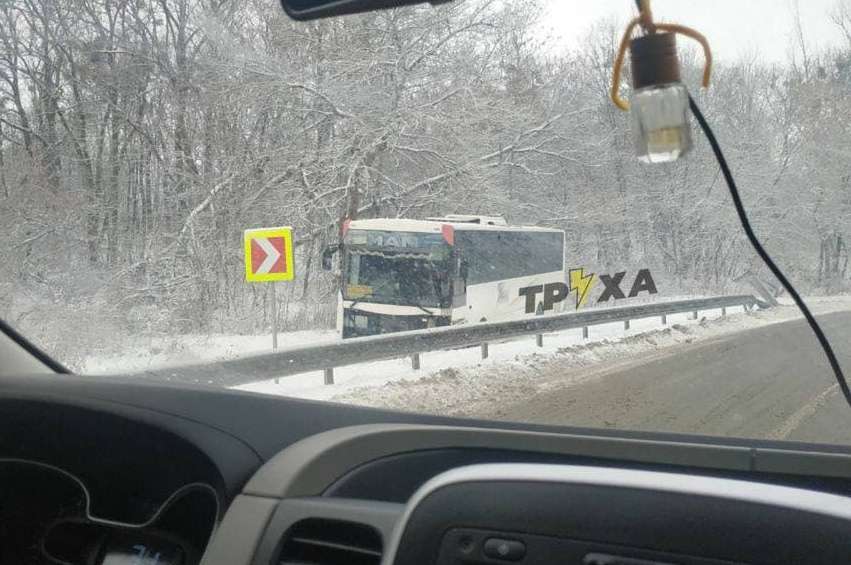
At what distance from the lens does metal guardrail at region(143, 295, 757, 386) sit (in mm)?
3389

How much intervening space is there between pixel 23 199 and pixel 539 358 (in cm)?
239

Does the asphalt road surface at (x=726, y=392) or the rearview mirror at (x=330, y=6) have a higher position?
the rearview mirror at (x=330, y=6)

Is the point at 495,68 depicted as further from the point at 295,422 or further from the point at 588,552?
the point at 588,552

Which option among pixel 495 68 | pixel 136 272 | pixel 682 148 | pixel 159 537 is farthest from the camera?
pixel 136 272

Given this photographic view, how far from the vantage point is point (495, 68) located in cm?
335

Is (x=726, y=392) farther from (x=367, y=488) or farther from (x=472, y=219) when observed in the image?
(x=367, y=488)

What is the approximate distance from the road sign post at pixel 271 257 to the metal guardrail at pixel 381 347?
0.12 m

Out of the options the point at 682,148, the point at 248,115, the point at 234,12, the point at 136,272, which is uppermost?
the point at 234,12

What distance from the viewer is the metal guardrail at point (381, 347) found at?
3.39 meters

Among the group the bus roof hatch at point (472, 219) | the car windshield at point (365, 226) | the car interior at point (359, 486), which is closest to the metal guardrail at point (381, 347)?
the car windshield at point (365, 226)

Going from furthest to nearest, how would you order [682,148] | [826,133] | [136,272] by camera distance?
1. [136,272]
2. [826,133]
3. [682,148]

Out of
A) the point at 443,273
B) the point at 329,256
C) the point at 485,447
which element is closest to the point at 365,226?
the point at 329,256

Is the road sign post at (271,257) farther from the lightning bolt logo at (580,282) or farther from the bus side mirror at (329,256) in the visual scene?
the lightning bolt logo at (580,282)

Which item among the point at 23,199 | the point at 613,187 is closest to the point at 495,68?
the point at 613,187
